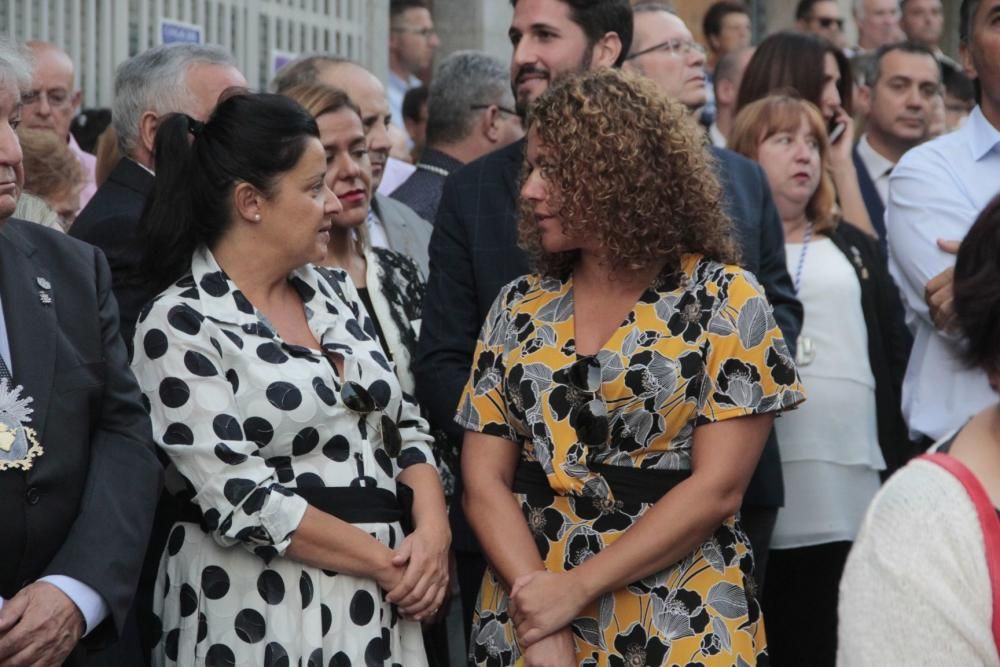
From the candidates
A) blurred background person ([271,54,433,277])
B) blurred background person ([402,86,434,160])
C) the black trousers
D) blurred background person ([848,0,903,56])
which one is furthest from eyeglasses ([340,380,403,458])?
blurred background person ([848,0,903,56])

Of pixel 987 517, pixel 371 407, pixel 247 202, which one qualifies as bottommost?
pixel 371 407

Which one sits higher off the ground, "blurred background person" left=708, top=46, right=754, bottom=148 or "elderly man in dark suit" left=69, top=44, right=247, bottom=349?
"elderly man in dark suit" left=69, top=44, right=247, bottom=349

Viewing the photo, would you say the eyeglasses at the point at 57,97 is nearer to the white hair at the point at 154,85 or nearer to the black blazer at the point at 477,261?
the white hair at the point at 154,85

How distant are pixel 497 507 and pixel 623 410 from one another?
15.7 inches

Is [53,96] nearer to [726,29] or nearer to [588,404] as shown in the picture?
[588,404]

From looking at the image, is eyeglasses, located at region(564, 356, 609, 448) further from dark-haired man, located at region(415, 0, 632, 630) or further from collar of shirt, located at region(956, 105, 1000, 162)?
collar of shirt, located at region(956, 105, 1000, 162)

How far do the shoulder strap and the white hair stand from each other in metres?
3.38

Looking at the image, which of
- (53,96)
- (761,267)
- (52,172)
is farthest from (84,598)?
(53,96)

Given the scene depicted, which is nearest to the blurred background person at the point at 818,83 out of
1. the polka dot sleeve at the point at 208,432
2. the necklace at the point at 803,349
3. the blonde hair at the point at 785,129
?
the blonde hair at the point at 785,129

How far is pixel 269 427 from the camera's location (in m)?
3.85

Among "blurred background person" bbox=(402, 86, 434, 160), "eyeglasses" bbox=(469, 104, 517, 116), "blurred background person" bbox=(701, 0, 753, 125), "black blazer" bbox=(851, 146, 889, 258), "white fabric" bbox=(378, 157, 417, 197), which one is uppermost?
"eyeglasses" bbox=(469, 104, 517, 116)

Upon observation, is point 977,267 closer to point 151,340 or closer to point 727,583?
point 727,583

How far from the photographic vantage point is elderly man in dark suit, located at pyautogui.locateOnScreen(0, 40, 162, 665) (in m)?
3.45

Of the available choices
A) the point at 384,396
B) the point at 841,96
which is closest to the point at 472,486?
the point at 384,396
